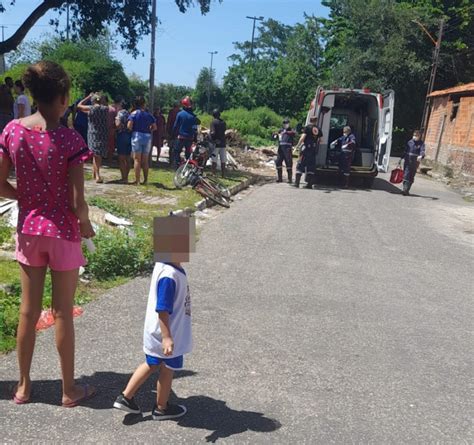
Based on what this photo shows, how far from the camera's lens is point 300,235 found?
866 cm

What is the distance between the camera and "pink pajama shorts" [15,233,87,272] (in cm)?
296

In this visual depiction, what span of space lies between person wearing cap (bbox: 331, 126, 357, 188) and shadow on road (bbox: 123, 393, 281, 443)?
39.0 feet

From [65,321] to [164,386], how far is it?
0.72 meters

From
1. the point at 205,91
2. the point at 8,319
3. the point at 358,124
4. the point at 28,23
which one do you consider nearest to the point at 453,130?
the point at 358,124

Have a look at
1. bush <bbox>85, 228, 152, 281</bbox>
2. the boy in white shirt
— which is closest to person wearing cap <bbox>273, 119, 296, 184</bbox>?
bush <bbox>85, 228, 152, 281</bbox>

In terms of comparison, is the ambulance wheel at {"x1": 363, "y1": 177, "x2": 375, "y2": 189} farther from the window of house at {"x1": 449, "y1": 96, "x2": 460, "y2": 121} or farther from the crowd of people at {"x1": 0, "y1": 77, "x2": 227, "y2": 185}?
the window of house at {"x1": 449, "y1": 96, "x2": 460, "y2": 121}

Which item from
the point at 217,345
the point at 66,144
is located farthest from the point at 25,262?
the point at 217,345

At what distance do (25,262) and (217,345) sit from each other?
5.97 feet

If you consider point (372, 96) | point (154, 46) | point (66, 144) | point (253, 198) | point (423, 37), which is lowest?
point (253, 198)

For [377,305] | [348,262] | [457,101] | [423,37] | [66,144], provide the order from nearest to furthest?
[66,144], [377,305], [348,262], [457,101], [423,37]

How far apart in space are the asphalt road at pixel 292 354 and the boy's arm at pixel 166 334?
0.54 m

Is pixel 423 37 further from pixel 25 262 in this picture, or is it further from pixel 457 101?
pixel 25 262

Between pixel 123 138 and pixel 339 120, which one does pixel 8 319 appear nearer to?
pixel 123 138

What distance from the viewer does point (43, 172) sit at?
2891 mm
